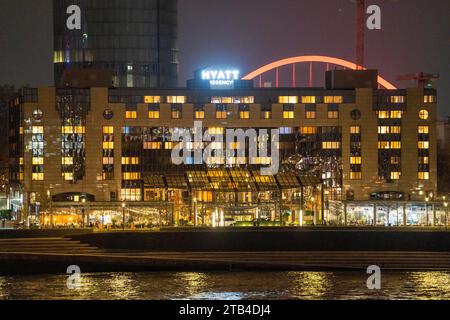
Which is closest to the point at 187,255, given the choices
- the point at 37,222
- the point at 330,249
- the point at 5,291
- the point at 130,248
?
the point at 130,248

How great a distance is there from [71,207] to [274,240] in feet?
163

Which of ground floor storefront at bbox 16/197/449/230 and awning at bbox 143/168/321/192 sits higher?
awning at bbox 143/168/321/192

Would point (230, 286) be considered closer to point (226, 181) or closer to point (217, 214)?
point (217, 214)

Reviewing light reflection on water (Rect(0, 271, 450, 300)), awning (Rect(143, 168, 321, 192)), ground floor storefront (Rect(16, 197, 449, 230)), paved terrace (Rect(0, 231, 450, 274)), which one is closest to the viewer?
light reflection on water (Rect(0, 271, 450, 300))

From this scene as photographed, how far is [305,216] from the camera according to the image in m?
182

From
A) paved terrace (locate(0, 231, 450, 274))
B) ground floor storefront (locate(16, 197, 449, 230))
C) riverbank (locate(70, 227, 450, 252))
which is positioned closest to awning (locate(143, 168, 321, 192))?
ground floor storefront (locate(16, 197, 449, 230))

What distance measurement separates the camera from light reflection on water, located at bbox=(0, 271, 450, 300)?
10494 cm

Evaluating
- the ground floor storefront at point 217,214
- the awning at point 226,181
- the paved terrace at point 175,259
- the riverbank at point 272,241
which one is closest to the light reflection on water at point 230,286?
the paved terrace at point 175,259

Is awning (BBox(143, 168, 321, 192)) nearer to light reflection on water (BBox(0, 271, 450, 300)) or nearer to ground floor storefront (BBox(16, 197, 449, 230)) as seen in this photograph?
ground floor storefront (BBox(16, 197, 449, 230))

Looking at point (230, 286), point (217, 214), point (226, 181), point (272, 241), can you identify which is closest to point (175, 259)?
point (272, 241)

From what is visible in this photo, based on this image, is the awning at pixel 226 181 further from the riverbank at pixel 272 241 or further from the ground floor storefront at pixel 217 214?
the riverbank at pixel 272 241

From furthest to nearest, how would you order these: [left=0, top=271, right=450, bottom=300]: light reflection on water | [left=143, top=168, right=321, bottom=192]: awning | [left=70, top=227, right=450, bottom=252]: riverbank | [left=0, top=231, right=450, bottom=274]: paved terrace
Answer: [left=143, top=168, right=321, bottom=192]: awning, [left=70, top=227, right=450, bottom=252]: riverbank, [left=0, top=231, right=450, bottom=274]: paved terrace, [left=0, top=271, right=450, bottom=300]: light reflection on water
